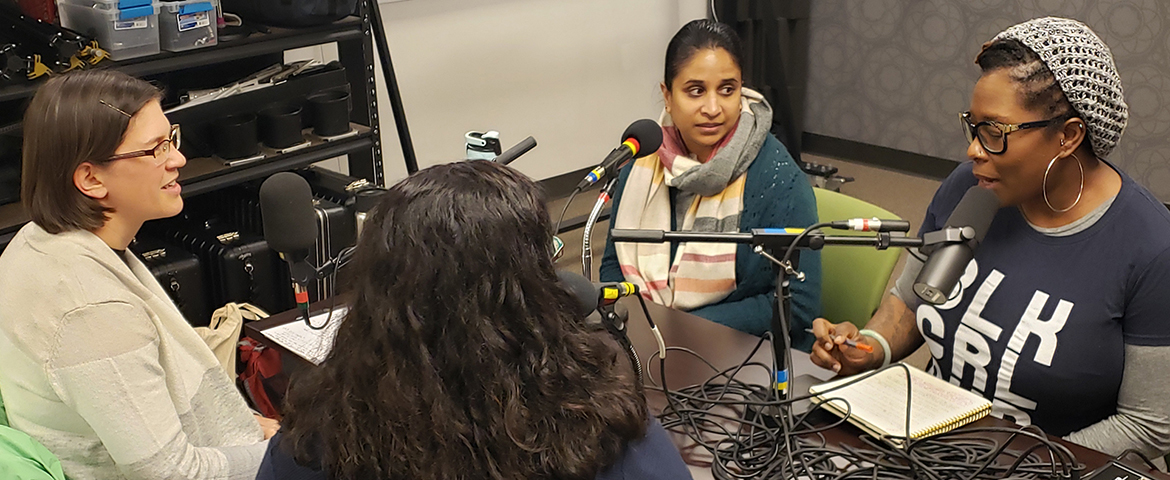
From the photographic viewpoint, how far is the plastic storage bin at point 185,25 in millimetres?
2504

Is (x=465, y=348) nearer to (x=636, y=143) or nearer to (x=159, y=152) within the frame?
(x=636, y=143)

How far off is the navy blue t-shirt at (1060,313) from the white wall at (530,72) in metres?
2.55

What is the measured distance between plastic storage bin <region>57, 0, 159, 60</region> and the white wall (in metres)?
1.30

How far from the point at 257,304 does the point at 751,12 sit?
2.66 metres

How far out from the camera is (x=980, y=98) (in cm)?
157

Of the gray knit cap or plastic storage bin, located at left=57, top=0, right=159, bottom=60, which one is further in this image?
plastic storage bin, located at left=57, top=0, right=159, bottom=60

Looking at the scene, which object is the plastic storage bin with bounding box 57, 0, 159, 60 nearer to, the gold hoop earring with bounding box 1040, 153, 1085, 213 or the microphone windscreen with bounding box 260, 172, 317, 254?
the microphone windscreen with bounding box 260, 172, 317, 254

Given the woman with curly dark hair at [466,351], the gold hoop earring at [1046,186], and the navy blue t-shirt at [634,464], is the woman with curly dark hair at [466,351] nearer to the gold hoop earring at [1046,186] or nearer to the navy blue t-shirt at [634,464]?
the navy blue t-shirt at [634,464]

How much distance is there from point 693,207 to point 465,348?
52.6 inches

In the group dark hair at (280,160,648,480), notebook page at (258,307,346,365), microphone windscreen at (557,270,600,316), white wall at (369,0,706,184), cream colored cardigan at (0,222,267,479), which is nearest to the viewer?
dark hair at (280,160,648,480)

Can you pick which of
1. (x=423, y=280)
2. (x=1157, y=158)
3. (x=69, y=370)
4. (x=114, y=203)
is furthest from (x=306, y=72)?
(x=1157, y=158)

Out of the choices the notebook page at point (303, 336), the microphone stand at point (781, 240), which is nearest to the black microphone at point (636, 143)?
the microphone stand at point (781, 240)

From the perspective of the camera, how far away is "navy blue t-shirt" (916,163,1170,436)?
1502mm

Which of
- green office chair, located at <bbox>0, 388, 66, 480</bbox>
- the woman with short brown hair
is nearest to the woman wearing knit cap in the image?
the woman with short brown hair
